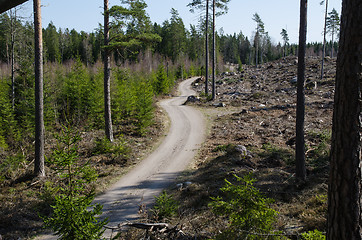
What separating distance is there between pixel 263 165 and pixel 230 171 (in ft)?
7.04

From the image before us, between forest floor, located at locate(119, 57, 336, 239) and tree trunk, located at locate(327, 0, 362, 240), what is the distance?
1.84 meters

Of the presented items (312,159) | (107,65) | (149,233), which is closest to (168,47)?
(107,65)

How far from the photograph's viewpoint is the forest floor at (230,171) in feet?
23.8

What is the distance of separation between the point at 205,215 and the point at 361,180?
5222 mm

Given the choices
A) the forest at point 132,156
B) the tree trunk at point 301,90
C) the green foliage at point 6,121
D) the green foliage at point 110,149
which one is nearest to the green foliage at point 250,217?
the forest at point 132,156

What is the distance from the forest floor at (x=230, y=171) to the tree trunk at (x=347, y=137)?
2315mm

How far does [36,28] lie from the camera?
458 inches

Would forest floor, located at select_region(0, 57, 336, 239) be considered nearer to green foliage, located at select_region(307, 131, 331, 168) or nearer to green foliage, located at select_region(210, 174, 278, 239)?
green foliage, located at select_region(307, 131, 331, 168)

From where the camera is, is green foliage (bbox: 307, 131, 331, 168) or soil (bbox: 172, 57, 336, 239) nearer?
soil (bbox: 172, 57, 336, 239)

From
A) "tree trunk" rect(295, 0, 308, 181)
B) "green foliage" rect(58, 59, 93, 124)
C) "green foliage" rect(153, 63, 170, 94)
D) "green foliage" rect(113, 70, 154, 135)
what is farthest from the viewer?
"green foliage" rect(153, 63, 170, 94)

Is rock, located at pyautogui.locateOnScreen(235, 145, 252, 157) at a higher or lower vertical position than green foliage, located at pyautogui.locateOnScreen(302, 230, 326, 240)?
lower

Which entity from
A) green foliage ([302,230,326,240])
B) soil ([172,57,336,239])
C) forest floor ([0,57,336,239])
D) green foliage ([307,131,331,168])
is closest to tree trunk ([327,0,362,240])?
green foliage ([302,230,326,240])

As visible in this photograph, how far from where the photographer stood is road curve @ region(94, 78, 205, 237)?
30.6 ft

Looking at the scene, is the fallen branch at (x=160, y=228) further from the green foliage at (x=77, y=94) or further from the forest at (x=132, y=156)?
the green foliage at (x=77, y=94)
